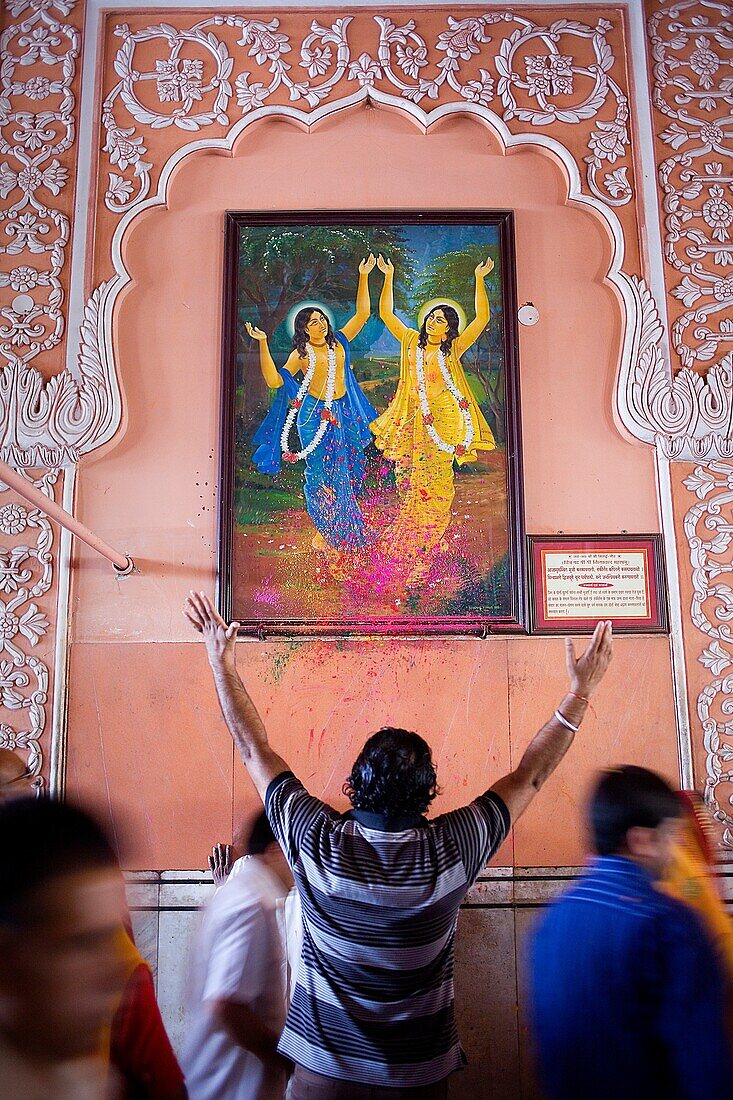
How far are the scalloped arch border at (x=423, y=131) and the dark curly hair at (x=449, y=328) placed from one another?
2.16ft

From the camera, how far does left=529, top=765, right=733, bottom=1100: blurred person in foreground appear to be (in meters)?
1.58

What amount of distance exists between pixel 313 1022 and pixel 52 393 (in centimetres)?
266

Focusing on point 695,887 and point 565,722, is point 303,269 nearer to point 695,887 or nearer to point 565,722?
point 565,722

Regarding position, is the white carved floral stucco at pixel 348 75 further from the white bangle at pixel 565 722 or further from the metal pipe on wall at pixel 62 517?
the white bangle at pixel 565 722

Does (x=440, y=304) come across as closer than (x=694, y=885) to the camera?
No

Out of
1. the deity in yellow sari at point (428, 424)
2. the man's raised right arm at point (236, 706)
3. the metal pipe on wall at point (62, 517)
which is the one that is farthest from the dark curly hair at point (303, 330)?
the man's raised right arm at point (236, 706)

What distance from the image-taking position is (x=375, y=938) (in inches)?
72.8

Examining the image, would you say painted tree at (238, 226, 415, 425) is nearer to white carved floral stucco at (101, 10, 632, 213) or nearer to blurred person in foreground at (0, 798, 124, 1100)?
→ white carved floral stucco at (101, 10, 632, 213)

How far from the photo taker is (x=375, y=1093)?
1.90 meters

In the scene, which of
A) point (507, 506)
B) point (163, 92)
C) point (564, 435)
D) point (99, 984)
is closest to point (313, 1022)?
point (99, 984)

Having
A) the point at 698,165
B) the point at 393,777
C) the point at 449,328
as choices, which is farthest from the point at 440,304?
the point at 393,777

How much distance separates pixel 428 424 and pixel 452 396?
15 centimetres

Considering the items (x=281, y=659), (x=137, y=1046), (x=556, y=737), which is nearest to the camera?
(x=137, y=1046)

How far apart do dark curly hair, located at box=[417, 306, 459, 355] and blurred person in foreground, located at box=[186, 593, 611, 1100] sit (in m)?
2.12
